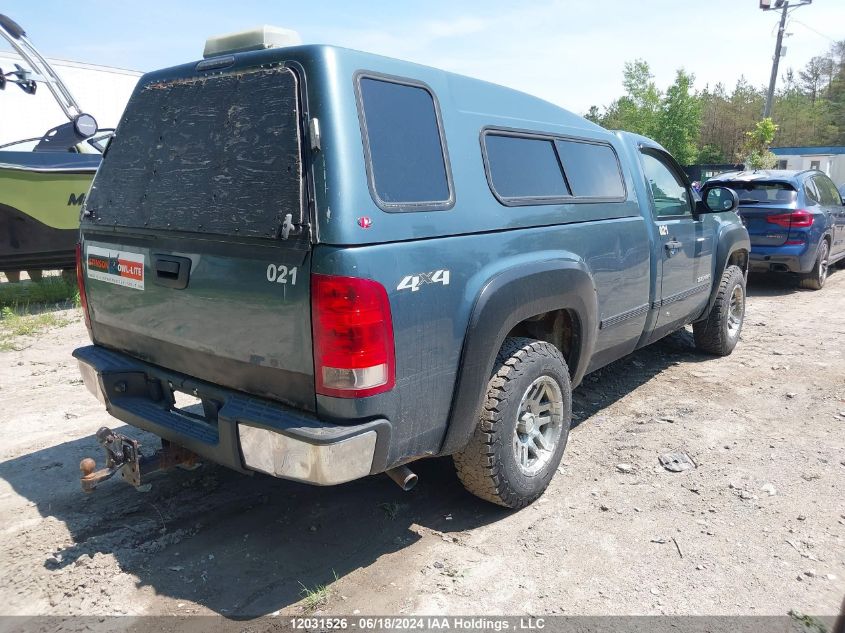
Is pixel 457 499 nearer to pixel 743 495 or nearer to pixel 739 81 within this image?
pixel 743 495

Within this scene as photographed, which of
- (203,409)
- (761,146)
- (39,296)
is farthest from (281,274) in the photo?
(761,146)

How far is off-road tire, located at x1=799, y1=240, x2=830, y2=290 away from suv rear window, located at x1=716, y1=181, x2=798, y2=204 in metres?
0.89

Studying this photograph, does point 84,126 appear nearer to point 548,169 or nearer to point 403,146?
point 548,169

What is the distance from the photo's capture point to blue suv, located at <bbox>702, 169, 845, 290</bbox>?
28.5 ft

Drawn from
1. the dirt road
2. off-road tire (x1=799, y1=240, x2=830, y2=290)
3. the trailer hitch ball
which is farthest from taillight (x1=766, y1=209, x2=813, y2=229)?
the trailer hitch ball

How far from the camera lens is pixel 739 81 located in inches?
1939

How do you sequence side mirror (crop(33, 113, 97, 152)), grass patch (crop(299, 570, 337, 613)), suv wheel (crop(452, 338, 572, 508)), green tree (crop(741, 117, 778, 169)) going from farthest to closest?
green tree (crop(741, 117, 778, 169)) < side mirror (crop(33, 113, 97, 152)) < suv wheel (crop(452, 338, 572, 508)) < grass patch (crop(299, 570, 337, 613))

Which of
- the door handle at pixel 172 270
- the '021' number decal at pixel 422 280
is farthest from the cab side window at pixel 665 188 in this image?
the door handle at pixel 172 270

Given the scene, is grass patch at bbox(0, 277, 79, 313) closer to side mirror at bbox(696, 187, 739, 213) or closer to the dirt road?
the dirt road

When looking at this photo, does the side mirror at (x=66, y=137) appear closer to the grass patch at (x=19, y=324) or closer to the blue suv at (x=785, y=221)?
the grass patch at (x=19, y=324)

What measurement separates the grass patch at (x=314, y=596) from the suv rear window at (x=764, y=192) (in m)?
8.21

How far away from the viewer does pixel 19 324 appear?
22.9 feet

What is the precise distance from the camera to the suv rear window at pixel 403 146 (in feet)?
8.09

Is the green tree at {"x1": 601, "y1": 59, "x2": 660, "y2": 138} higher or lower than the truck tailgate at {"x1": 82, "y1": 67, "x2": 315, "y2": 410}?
higher
